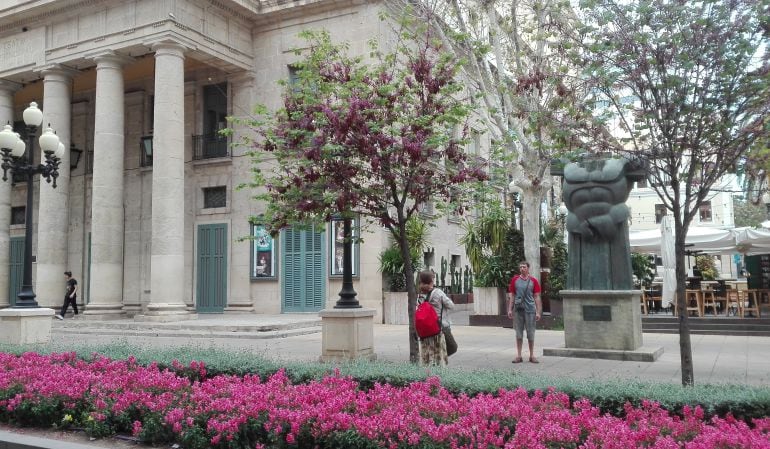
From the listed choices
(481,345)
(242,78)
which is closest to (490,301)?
(481,345)

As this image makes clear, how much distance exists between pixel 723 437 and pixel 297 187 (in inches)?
285

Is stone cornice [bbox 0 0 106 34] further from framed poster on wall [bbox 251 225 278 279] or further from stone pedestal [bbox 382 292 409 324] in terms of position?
stone pedestal [bbox 382 292 409 324]

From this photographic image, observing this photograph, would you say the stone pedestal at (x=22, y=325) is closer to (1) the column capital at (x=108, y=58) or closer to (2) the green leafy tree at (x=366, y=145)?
(2) the green leafy tree at (x=366, y=145)

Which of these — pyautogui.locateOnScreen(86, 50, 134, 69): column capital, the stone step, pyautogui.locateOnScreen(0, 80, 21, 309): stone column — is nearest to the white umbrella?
the stone step

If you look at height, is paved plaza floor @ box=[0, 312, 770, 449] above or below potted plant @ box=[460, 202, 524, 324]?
below

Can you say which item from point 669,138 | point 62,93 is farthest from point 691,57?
point 62,93

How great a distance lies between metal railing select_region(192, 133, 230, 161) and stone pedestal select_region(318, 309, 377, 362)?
46.4 ft

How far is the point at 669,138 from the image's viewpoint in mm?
7969

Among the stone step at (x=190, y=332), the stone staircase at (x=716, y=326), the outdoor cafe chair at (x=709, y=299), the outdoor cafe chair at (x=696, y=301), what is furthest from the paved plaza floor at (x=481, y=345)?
the outdoor cafe chair at (x=709, y=299)

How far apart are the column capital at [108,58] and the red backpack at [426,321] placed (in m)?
17.1

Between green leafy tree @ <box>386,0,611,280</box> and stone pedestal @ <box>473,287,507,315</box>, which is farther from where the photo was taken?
stone pedestal @ <box>473,287,507,315</box>

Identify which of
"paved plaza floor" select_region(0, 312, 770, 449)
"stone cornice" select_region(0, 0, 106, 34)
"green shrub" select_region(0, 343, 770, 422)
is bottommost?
"paved plaza floor" select_region(0, 312, 770, 449)

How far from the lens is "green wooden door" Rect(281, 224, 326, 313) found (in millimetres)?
21859

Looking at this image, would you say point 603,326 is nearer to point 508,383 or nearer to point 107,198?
point 508,383
